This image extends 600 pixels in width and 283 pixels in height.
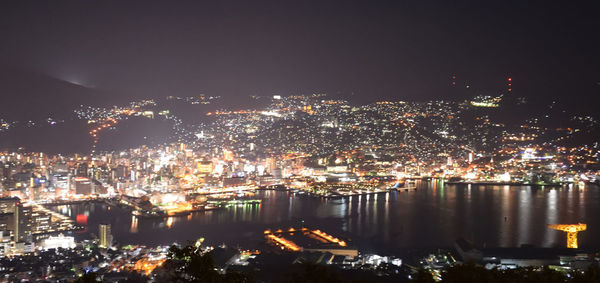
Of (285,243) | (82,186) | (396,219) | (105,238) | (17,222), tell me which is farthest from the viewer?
(82,186)

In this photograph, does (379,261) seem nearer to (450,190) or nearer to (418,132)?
(450,190)

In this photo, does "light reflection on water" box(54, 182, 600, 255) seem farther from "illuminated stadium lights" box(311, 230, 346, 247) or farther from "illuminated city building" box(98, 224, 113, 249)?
"illuminated city building" box(98, 224, 113, 249)

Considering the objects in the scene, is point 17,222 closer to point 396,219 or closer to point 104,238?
point 104,238

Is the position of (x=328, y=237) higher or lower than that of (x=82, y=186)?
lower

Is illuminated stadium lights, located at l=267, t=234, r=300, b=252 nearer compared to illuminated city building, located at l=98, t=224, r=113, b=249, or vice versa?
illuminated stadium lights, located at l=267, t=234, r=300, b=252

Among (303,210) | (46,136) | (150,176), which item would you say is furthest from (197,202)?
(46,136)

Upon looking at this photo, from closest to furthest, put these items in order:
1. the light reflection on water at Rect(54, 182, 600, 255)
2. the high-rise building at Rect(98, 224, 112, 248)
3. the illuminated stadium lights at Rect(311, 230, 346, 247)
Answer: the illuminated stadium lights at Rect(311, 230, 346, 247) → the high-rise building at Rect(98, 224, 112, 248) → the light reflection on water at Rect(54, 182, 600, 255)

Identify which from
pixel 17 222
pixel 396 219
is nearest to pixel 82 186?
pixel 17 222

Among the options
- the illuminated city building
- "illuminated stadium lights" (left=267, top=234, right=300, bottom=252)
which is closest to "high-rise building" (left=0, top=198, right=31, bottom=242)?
the illuminated city building
